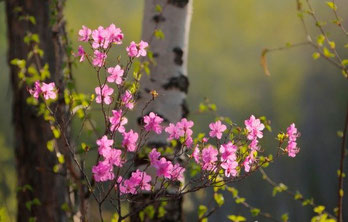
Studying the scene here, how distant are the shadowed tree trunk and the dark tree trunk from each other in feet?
3.31

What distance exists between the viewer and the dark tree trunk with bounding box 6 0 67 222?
4445 mm

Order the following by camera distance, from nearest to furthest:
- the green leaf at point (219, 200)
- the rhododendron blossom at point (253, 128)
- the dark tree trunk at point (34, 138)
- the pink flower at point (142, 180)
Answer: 1. the pink flower at point (142, 180)
2. the rhododendron blossom at point (253, 128)
3. the green leaf at point (219, 200)
4. the dark tree trunk at point (34, 138)

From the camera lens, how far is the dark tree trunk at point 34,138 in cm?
445

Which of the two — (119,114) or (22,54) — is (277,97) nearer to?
(22,54)

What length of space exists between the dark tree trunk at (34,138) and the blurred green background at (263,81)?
19.3 meters

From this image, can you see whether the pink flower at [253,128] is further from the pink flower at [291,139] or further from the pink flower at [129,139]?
the pink flower at [129,139]

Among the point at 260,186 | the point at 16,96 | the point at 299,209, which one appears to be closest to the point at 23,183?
the point at 16,96

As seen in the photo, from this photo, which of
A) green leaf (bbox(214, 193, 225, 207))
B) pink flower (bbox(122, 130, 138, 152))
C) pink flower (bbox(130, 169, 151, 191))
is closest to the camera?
pink flower (bbox(122, 130, 138, 152))

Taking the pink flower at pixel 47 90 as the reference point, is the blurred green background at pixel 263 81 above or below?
above

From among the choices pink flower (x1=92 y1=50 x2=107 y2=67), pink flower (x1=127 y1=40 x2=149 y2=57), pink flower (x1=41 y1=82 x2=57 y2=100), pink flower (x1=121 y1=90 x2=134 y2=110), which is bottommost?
pink flower (x1=121 y1=90 x2=134 y2=110)

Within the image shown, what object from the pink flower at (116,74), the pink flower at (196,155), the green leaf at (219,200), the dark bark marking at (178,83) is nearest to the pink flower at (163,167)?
the pink flower at (196,155)

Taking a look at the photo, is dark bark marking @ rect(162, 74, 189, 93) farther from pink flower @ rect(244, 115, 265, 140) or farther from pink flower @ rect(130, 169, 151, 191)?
pink flower @ rect(130, 169, 151, 191)

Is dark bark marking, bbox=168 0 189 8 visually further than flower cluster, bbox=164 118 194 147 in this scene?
Yes

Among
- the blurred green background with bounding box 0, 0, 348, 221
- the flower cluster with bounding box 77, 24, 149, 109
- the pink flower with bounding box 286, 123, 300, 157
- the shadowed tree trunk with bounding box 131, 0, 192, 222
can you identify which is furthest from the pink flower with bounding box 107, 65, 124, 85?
the blurred green background with bounding box 0, 0, 348, 221
